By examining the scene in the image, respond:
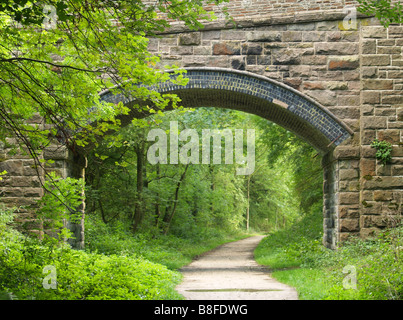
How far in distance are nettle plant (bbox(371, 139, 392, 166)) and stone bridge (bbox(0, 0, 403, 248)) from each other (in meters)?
0.09

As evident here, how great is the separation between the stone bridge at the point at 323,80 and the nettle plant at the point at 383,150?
3.6 inches

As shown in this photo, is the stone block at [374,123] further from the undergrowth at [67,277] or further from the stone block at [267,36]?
the undergrowth at [67,277]

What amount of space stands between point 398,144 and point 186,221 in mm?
12602

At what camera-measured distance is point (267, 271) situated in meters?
10.1

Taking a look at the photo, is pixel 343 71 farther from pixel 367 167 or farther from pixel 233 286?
pixel 233 286

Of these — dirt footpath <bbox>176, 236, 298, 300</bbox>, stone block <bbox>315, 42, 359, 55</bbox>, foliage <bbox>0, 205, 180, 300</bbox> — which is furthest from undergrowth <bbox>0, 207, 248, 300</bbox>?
stone block <bbox>315, 42, 359, 55</bbox>

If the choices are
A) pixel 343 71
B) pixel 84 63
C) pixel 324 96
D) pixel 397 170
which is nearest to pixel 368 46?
pixel 343 71

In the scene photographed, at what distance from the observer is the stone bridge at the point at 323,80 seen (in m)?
9.02

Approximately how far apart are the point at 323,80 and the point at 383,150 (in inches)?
67.0

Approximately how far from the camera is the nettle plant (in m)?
8.95

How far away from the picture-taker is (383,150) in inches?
354

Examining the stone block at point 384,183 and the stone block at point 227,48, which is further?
the stone block at point 227,48

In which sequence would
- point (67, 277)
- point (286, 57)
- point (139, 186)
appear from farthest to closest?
point (139, 186) → point (286, 57) → point (67, 277)

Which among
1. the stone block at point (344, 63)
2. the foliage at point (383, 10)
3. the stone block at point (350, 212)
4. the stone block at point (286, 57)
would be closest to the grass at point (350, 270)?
the stone block at point (350, 212)
